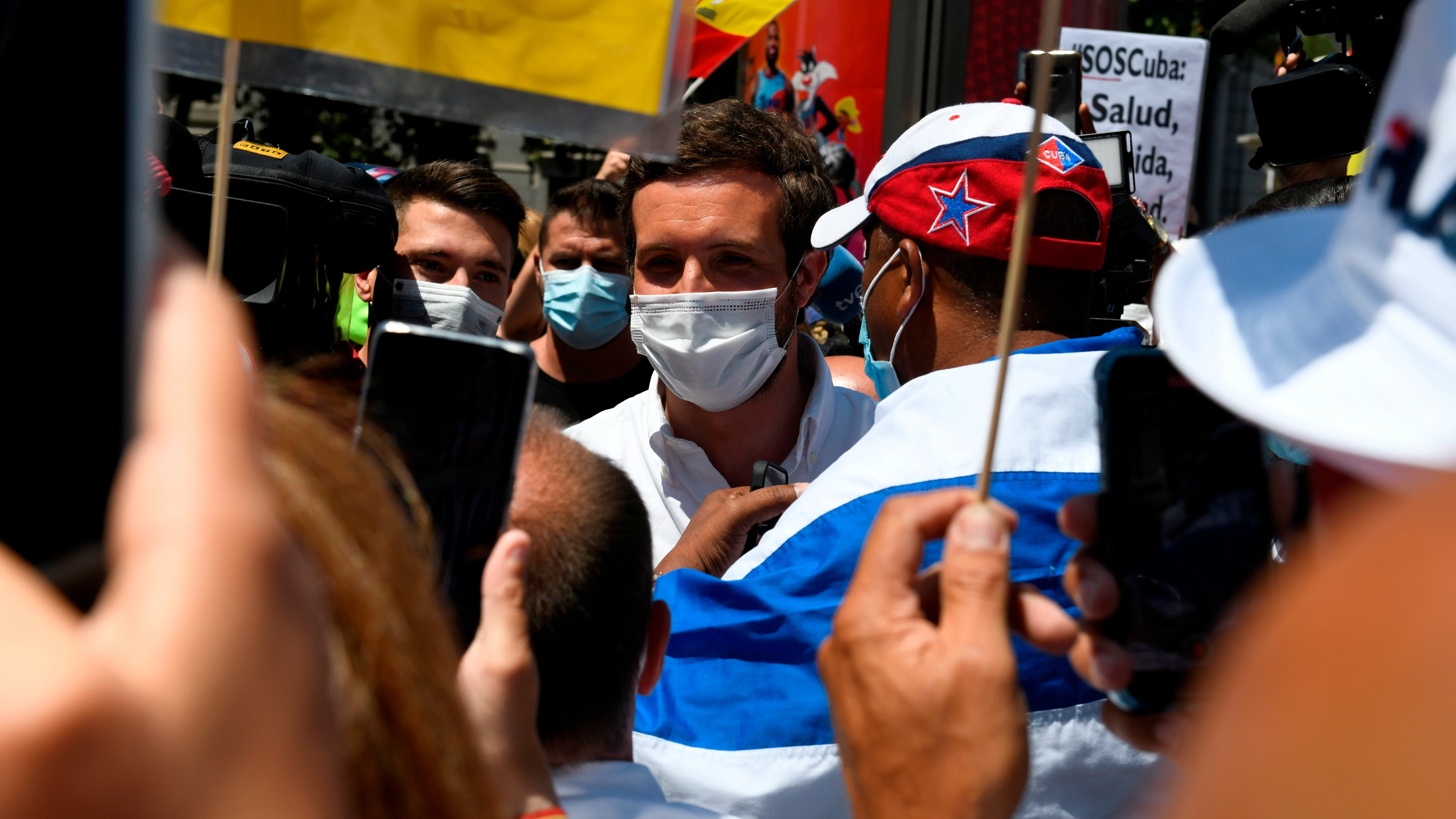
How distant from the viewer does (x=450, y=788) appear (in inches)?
29.3

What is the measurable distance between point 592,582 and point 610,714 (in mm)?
191

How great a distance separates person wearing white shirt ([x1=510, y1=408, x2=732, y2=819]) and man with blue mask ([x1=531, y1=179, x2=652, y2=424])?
2.99 m

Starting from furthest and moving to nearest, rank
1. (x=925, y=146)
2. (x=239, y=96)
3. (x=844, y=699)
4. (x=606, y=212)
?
1. (x=239, y=96)
2. (x=606, y=212)
3. (x=925, y=146)
4. (x=844, y=699)

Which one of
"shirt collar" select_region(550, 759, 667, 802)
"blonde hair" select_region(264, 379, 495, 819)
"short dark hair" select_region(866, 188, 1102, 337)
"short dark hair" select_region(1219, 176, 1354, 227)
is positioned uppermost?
"short dark hair" select_region(1219, 176, 1354, 227)

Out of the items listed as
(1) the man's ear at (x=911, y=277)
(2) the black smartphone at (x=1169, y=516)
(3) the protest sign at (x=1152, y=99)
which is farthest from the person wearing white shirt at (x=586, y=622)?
(3) the protest sign at (x=1152, y=99)

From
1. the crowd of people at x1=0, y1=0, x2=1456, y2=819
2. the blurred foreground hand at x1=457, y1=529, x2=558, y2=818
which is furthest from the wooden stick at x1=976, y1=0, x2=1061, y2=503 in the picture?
the blurred foreground hand at x1=457, y1=529, x2=558, y2=818

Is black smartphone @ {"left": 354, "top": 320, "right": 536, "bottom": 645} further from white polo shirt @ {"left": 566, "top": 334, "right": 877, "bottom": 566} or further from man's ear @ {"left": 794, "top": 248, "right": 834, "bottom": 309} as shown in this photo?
man's ear @ {"left": 794, "top": 248, "right": 834, "bottom": 309}

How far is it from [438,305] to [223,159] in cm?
314

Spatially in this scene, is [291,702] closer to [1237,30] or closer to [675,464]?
[675,464]

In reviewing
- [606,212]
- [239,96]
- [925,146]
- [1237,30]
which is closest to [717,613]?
[925,146]

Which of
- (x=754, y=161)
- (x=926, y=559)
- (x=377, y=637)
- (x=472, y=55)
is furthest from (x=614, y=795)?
(x=754, y=161)

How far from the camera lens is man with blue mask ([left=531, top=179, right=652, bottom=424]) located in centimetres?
475

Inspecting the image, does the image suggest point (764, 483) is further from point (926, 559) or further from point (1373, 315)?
point (1373, 315)

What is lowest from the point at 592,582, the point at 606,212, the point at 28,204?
the point at 592,582
